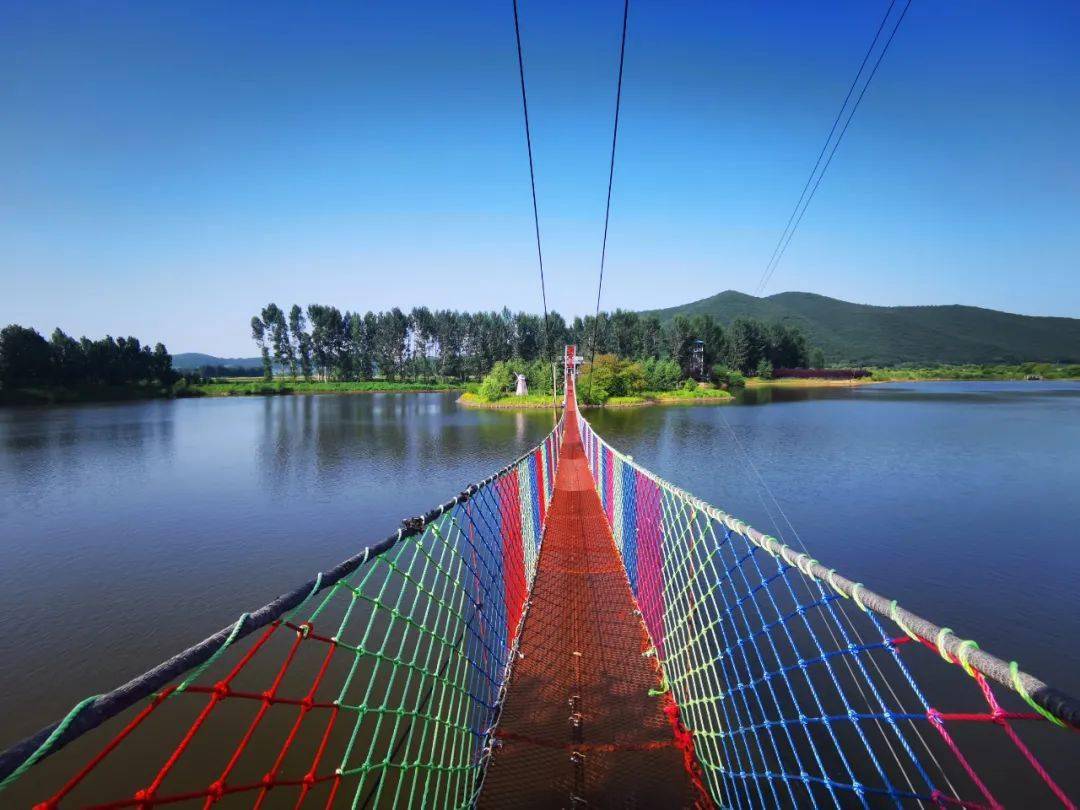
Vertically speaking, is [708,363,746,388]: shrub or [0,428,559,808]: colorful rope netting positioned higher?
[708,363,746,388]: shrub

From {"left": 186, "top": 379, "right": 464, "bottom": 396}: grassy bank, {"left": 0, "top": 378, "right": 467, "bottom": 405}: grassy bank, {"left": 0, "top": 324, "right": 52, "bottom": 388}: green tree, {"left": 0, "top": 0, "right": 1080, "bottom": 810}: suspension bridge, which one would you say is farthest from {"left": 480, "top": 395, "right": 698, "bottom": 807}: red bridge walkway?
{"left": 186, "top": 379, "right": 464, "bottom": 396}: grassy bank

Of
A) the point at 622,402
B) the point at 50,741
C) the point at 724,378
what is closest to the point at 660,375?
the point at 622,402

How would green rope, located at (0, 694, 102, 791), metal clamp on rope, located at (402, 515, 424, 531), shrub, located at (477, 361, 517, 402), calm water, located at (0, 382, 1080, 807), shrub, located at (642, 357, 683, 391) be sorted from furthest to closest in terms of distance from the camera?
1. shrub, located at (642, 357, 683, 391)
2. shrub, located at (477, 361, 517, 402)
3. calm water, located at (0, 382, 1080, 807)
4. metal clamp on rope, located at (402, 515, 424, 531)
5. green rope, located at (0, 694, 102, 791)

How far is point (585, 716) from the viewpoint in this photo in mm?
2947

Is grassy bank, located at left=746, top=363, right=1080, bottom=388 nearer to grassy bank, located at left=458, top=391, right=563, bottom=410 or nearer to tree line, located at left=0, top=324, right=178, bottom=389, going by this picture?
grassy bank, located at left=458, top=391, right=563, bottom=410

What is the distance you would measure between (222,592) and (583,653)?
6.55m

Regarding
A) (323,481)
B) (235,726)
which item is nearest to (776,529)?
(235,726)

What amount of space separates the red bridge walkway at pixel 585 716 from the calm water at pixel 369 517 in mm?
5027

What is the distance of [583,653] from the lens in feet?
11.7

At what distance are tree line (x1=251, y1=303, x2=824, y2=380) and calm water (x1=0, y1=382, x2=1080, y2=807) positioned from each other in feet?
157

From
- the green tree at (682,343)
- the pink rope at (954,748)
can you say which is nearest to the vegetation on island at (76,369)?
the green tree at (682,343)

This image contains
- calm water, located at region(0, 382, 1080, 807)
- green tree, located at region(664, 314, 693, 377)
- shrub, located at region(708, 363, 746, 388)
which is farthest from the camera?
green tree, located at region(664, 314, 693, 377)

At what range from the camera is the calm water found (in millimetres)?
6734

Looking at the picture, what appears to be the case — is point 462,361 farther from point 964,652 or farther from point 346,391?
point 964,652
